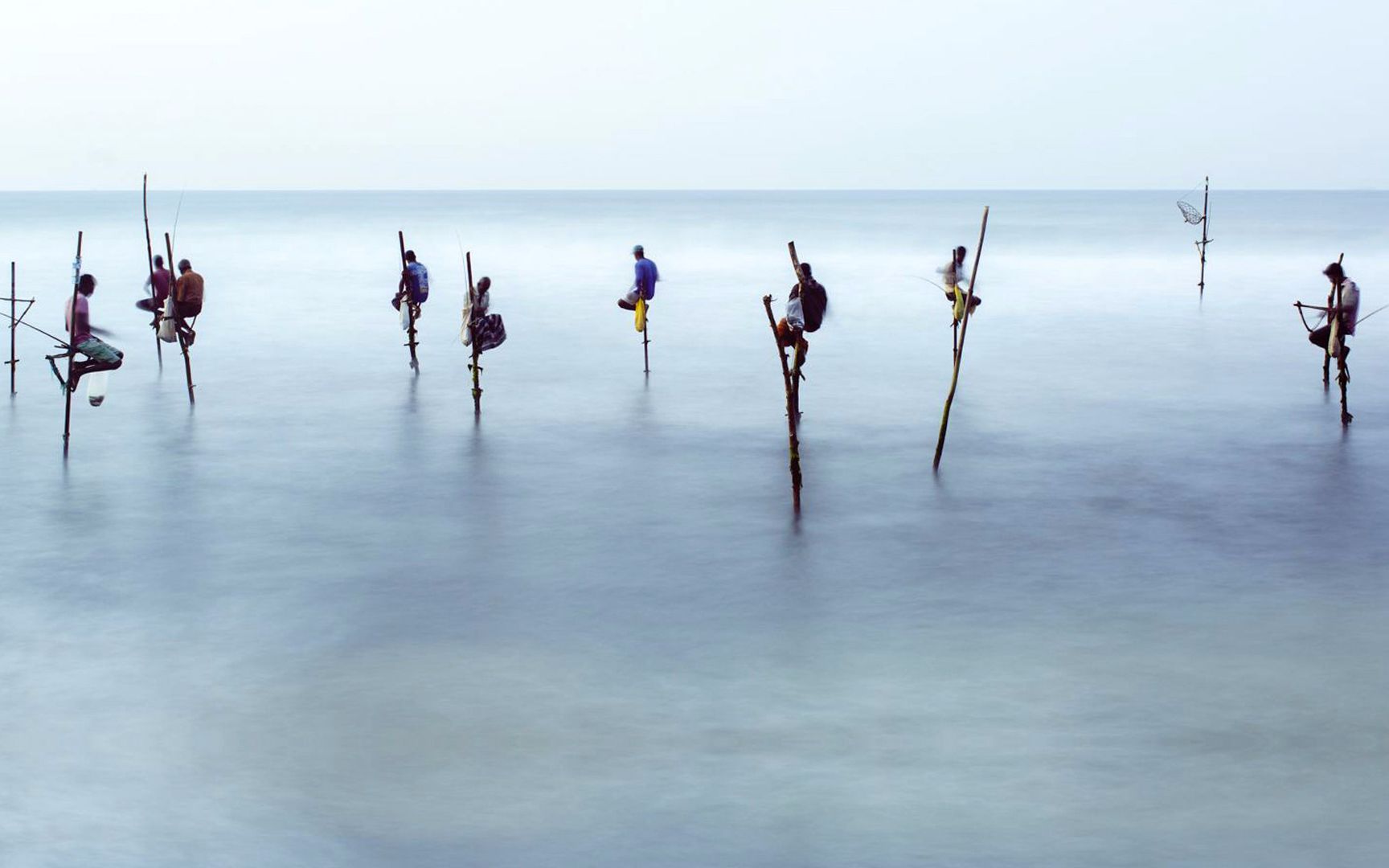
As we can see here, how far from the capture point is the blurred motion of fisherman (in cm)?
1839

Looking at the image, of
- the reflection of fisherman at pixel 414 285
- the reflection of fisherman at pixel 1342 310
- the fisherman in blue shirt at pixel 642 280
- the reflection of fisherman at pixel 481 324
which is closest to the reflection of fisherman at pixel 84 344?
the reflection of fisherman at pixel 481 324

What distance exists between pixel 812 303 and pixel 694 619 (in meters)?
7.22

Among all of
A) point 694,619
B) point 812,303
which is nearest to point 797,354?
point 812,303

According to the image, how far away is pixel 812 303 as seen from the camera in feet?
63.7

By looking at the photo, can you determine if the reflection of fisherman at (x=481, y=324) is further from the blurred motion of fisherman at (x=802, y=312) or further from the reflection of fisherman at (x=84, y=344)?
the blurred motion of fisherman at (x=802, y=312)

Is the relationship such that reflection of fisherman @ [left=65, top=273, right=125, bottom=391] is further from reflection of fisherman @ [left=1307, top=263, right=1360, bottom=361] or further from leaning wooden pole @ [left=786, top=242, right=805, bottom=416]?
reflection of fisherman @ [left=1307, top=263, right=1360, bottom=361]

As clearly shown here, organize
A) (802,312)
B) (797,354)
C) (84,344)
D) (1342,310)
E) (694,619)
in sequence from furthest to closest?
(1342,310), (84,344), (802,312), (797,354), (694,619)

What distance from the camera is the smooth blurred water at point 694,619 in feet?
30.6

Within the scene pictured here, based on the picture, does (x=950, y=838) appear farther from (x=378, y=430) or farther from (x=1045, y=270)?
(x=1045, y=270)

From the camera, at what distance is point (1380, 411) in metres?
22.9

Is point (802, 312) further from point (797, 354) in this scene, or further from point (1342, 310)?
point (1342, 310)

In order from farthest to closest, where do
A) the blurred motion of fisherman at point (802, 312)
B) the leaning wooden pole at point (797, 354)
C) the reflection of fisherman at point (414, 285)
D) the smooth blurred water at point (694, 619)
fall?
the reflection of fisherman at point (414, 285)
the blurred motion of fisherman at point (802, 312)
the leaning wooden pole at point (797, 354)
the smooth blurred water at point (694, 619)

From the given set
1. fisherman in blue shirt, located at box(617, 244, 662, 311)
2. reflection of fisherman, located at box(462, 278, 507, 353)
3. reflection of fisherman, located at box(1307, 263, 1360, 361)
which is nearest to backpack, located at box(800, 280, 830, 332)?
reflection of fisherman, located at box(462, 278, 507, 353)

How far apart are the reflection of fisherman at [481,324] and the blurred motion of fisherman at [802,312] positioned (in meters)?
5.11
